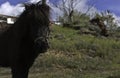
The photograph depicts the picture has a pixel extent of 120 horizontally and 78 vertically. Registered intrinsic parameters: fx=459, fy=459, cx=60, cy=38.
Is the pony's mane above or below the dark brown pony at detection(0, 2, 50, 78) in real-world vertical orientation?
above

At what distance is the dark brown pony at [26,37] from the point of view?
10.7 m

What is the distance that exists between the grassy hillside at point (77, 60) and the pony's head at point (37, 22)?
15.1 ft

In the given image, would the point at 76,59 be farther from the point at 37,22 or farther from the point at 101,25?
the point at 37,22

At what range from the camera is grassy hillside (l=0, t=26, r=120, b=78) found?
17948 millimetres

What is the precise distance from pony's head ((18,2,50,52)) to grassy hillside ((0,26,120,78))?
15.1ft

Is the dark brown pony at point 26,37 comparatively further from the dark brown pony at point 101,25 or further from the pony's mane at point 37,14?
the dark brown pony at point 101,25

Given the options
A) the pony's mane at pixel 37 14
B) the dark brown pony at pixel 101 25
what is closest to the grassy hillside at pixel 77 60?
the dark brown pony at pixel 101 25

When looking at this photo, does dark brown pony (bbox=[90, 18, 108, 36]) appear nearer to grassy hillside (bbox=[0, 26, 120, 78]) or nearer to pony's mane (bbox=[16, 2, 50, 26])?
grassy hillside (bbox=[0, 26, 120, 78])

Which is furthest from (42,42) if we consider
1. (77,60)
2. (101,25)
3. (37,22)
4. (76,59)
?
(101,25)

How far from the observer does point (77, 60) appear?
842 inches

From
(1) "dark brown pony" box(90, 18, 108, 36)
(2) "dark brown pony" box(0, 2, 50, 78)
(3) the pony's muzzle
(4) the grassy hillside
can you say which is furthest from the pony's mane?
(1) "dark brown pony" box(90, 18, 108, 36)

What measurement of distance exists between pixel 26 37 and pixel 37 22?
619mm

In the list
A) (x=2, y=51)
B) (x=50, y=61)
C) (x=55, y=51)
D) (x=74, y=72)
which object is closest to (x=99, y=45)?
(x=55, y=51)

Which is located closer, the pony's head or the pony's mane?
the pony's head
